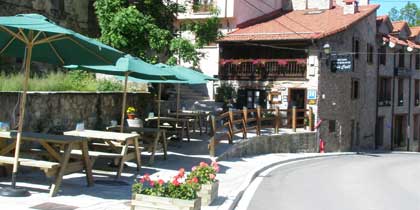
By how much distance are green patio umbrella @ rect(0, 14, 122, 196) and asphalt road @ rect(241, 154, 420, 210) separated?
3676 mm

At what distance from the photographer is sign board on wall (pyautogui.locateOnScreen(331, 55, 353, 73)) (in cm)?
2803

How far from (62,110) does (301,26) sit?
69.3ft

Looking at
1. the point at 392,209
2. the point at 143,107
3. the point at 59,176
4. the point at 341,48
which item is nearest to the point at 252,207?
the point at 392,209

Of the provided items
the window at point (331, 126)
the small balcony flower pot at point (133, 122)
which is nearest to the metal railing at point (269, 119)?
the window at point (331, 126)

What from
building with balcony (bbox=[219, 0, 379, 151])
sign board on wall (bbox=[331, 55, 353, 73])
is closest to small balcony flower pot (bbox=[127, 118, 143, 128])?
building with balcony (bbox=[219, 0, 379, 151])

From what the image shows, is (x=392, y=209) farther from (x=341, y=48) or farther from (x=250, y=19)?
(x=250, y=19)

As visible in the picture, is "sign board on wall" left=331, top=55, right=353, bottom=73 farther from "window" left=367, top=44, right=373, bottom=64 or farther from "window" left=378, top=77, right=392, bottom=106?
"window" left=378, top=77, right=392, bottom=106

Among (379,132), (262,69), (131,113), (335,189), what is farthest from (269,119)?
(379,132)

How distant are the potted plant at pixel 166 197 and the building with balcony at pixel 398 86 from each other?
31713mm

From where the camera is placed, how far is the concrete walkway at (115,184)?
7.95 m

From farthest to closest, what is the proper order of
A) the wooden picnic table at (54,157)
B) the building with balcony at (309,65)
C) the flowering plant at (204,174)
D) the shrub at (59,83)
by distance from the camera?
the building with balcony at (309,65)
the shrub at (59,83)
the flowering plant at (204,174)
the wooden picnic table at (54,157)

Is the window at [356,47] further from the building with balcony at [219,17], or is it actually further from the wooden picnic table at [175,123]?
the wooden picnic table at [175,123]

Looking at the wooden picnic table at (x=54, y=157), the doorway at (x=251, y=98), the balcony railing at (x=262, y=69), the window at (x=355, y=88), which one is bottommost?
the wooden picnic table at (x=54, y=157)

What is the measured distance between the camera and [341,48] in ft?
100
